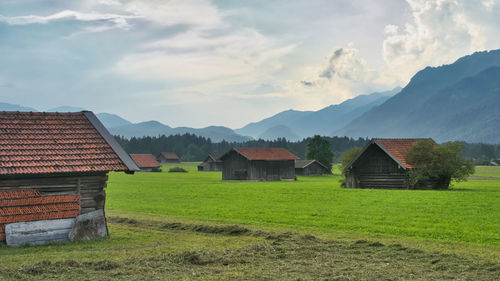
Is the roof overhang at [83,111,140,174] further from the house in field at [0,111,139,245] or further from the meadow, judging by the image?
the meadow

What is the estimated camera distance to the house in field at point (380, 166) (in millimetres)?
48438

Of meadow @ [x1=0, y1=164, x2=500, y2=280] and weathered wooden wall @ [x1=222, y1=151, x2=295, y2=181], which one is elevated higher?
weathered wooden wall @ [x1=222, y1=151, x2=295, y2=181]

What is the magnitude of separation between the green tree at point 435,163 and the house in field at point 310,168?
50.6 meters

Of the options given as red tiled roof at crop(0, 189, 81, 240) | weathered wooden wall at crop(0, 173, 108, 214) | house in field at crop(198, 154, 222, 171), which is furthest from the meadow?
house in field at crop(198, 154, 222, 171)

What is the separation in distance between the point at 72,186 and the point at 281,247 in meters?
8.35

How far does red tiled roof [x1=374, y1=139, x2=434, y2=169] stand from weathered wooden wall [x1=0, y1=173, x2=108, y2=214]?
108 ft

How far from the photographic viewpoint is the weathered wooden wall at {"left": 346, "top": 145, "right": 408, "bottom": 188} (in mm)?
48812

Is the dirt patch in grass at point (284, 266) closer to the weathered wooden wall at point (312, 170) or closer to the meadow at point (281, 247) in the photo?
the meadow at point (281, 247)

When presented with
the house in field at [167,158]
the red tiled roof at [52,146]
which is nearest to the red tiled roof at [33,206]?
the red tiled roof at [52,146]

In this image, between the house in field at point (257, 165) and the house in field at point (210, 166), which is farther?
the house in field at point (210, 166)

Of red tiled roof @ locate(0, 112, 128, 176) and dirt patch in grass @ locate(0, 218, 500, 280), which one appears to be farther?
red tiled roof @ locate(0, 112, 128, 176)

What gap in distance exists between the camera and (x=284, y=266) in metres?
14.5

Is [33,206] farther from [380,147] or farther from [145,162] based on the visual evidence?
[145,162]

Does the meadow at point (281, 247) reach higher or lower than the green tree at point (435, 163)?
lower
